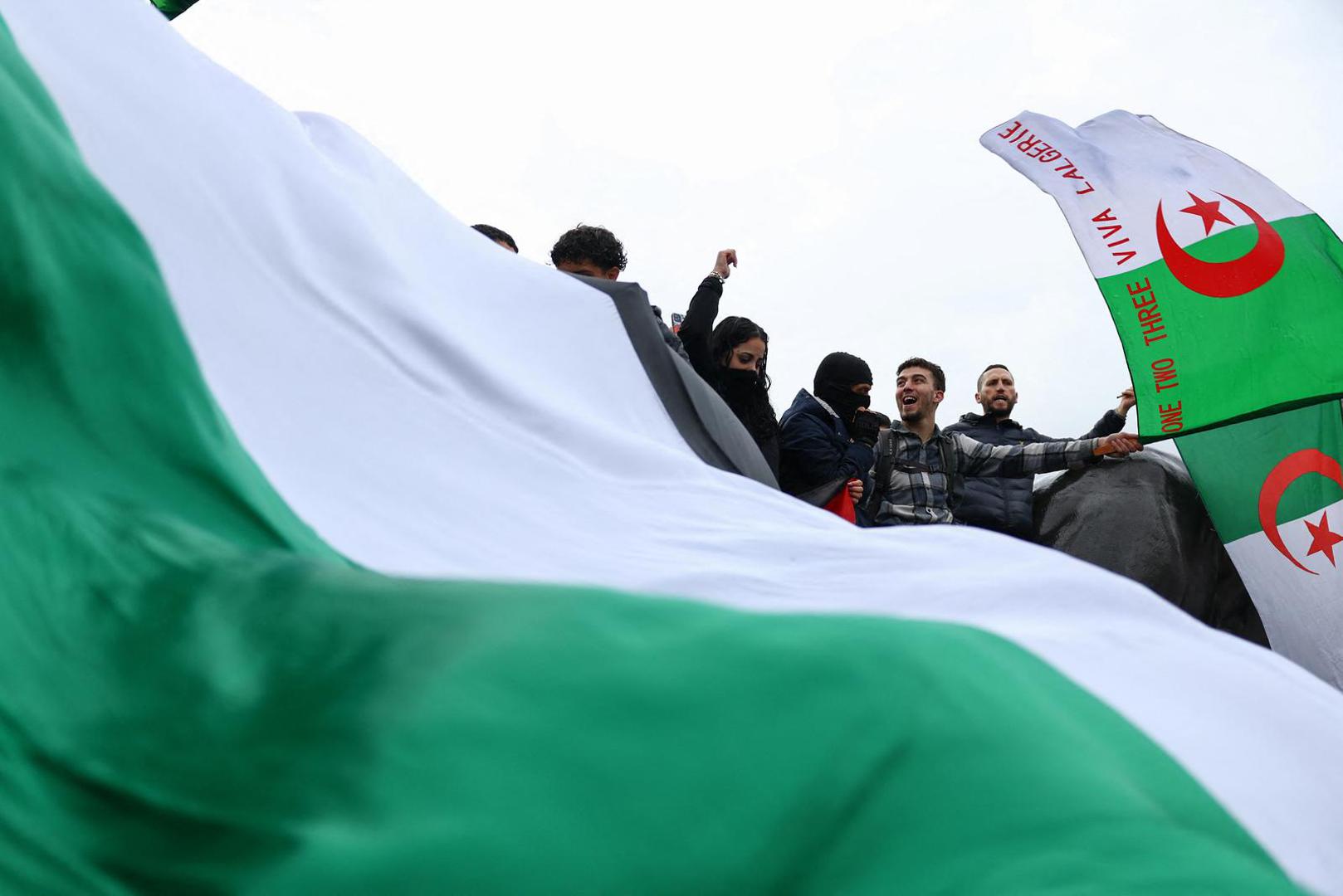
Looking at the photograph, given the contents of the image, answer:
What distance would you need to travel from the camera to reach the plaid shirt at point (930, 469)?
3.43 m

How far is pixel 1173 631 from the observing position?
1305 millimetres

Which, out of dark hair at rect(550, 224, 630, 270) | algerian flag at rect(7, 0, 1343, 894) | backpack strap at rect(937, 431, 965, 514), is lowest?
algerian flag at rect(7, 0, 1343, 894)

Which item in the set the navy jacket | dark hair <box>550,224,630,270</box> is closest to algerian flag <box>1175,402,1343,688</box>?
the navy jacket

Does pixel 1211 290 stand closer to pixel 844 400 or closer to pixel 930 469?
pixel 930 469

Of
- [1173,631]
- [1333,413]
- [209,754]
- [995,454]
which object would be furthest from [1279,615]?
[209,754]

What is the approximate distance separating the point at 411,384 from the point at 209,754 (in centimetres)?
76

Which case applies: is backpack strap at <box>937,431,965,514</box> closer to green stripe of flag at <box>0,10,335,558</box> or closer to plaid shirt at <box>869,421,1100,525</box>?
plaid shirt at <box>869,421,1100,525</box>

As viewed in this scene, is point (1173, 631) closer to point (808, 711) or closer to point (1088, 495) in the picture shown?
point (808, 711)

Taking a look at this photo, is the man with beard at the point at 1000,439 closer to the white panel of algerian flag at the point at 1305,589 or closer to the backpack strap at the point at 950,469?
the backpack strap at the point at 950,469

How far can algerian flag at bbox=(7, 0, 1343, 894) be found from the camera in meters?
0.95

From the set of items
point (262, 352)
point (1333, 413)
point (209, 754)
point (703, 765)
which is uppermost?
point (1333, 413)

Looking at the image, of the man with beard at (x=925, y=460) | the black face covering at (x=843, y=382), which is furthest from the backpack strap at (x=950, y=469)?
the black face covering at (x=843, y=382)

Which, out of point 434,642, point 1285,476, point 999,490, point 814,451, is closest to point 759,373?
point 814,451

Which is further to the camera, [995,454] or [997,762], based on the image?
[995,454]
